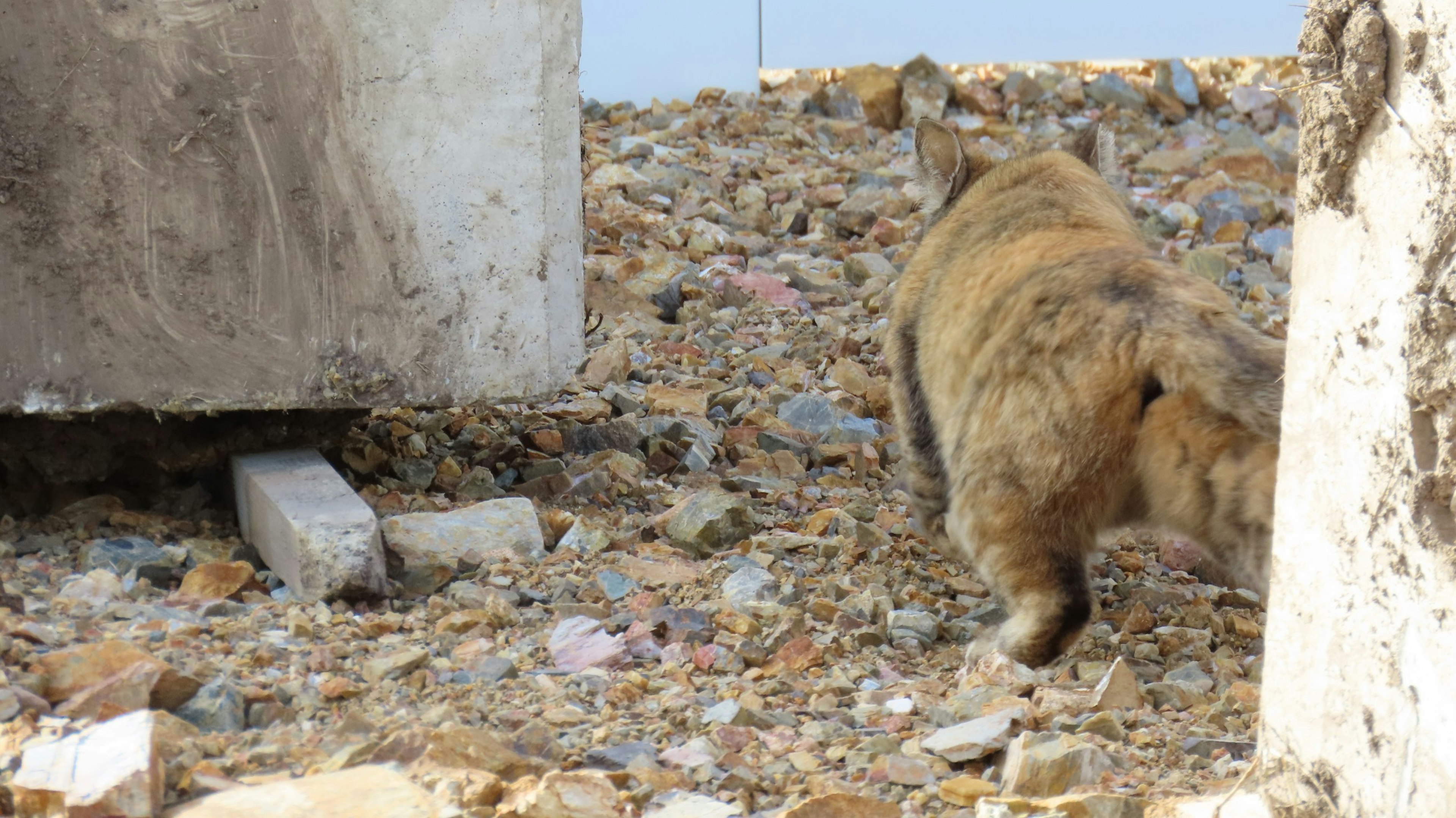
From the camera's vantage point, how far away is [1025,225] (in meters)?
3.50

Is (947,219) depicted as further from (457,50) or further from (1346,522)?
(1346,522)

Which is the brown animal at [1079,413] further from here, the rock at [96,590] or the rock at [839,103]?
the rock at [839,103]

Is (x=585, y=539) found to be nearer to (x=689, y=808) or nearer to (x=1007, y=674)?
(x=1007, y=674)

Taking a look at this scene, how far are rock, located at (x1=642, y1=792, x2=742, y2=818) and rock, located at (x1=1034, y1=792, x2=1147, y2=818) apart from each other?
0.49 m

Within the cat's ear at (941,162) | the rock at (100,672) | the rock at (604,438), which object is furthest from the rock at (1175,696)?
the rock at (604,438)

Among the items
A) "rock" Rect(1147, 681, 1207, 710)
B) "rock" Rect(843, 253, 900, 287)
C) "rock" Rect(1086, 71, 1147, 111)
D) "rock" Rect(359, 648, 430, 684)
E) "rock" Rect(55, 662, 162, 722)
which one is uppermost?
"rock" Rect(1086, 71, 1147, 111)

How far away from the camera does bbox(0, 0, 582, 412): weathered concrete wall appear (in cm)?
321

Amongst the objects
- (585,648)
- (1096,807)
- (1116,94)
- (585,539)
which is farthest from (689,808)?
(1116,94)

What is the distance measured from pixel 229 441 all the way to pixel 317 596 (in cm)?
76

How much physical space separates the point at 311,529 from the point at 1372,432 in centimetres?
221

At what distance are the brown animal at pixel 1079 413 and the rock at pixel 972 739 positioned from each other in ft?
1.19

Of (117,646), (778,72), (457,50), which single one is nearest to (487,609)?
(117,646)

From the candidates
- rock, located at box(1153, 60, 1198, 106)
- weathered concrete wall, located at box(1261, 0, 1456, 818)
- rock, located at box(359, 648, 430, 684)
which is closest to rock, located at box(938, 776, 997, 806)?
weathered concrete wall, located at box(1261, 0, 1456, 818)

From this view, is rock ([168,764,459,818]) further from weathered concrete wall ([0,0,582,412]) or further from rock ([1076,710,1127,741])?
weathered concrete wall ([0,0,582,412])
